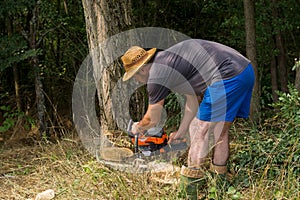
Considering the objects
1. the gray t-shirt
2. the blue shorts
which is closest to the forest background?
the blue shorts

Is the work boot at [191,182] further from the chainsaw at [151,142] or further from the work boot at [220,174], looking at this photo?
the chainsaw at [151,142]

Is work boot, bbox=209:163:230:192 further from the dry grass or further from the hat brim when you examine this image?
the hat brim

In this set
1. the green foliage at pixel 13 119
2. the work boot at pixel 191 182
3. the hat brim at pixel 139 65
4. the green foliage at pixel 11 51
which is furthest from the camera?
the green foliage at pixel 13 119

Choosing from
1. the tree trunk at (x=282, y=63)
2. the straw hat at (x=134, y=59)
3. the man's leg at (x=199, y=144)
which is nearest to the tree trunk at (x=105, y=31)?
the straw hat at (x=134, y=59)

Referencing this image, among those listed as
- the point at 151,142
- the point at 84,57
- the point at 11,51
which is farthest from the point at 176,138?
the point at 84,57

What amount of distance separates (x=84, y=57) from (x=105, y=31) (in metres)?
3.51

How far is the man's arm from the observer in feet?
10.1

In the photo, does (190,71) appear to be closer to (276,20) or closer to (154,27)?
(276,20)

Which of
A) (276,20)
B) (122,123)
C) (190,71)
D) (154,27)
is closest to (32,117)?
(154,27)

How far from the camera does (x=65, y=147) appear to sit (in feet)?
16.7

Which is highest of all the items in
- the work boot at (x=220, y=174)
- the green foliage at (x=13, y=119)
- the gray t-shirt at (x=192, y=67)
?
the gray t-shirt at (x=192, y=67)

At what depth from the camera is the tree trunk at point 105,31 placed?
412cm

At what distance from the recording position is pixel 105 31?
414 centimetres

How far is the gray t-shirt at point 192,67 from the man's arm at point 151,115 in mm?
40
